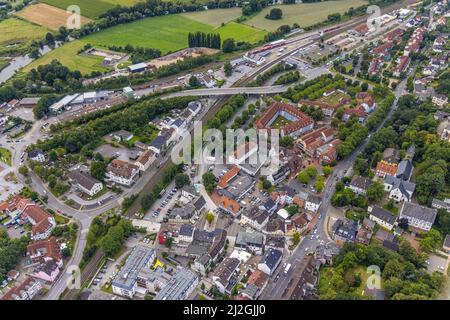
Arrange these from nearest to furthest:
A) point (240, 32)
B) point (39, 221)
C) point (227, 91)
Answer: point (39, 221) → point (227, 91) → point (240, 32)

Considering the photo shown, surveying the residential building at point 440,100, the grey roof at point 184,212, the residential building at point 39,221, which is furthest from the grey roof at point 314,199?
the residential building at point 440,100

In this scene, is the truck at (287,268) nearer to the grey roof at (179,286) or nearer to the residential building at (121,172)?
the grey roof at (179,286)

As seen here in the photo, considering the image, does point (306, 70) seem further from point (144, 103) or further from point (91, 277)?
point (91, 277)

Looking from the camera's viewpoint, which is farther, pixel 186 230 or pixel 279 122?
pixel 279 122

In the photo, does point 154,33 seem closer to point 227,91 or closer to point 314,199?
point 227,91

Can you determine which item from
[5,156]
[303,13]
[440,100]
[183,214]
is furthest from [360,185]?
[303,13]

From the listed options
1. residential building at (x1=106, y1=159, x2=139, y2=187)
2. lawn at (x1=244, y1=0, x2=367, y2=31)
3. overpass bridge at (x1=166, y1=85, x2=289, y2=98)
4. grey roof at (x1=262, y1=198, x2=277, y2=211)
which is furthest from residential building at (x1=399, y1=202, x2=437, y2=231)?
lawn at (x1=244, y1=0, x2=367, y2=31)
